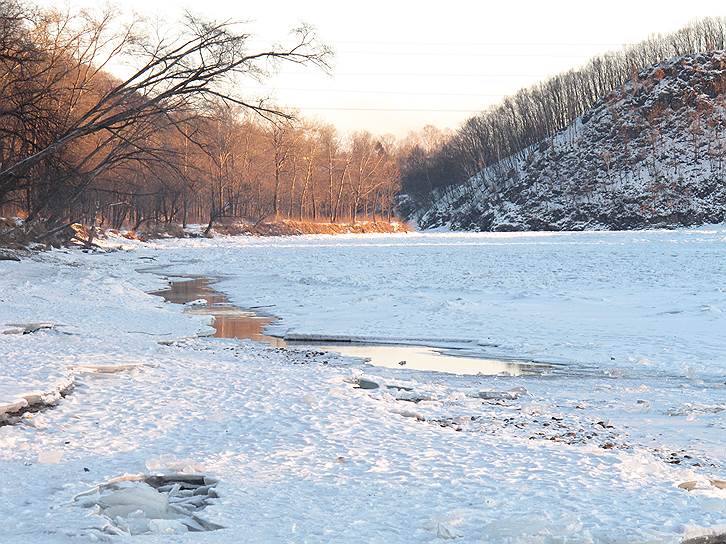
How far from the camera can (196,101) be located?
18.1 m

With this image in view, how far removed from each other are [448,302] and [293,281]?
9.02 metres

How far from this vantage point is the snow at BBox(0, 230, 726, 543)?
16.6 ft

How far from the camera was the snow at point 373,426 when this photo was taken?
505 cm

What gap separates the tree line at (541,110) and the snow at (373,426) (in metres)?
88.6

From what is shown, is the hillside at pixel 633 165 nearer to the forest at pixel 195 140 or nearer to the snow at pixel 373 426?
the forest at pixel 195 140

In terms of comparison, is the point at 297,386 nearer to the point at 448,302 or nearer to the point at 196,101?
the point at 448,302

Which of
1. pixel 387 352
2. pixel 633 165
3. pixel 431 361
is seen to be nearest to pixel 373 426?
pixel 431 361

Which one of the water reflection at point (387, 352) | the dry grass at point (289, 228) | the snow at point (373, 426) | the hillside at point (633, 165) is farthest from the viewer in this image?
the hillside at point (633, 165)

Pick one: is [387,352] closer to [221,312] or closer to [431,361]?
[431,361]

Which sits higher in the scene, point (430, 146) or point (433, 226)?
point (430, 146)

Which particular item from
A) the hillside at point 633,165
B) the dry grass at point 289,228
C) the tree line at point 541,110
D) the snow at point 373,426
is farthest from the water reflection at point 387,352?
the tree line at point 541,110

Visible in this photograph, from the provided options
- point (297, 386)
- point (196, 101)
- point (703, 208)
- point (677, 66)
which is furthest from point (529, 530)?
point (677, 66)

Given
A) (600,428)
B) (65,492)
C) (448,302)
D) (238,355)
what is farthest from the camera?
(448,302)

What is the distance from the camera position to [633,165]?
87750mm
